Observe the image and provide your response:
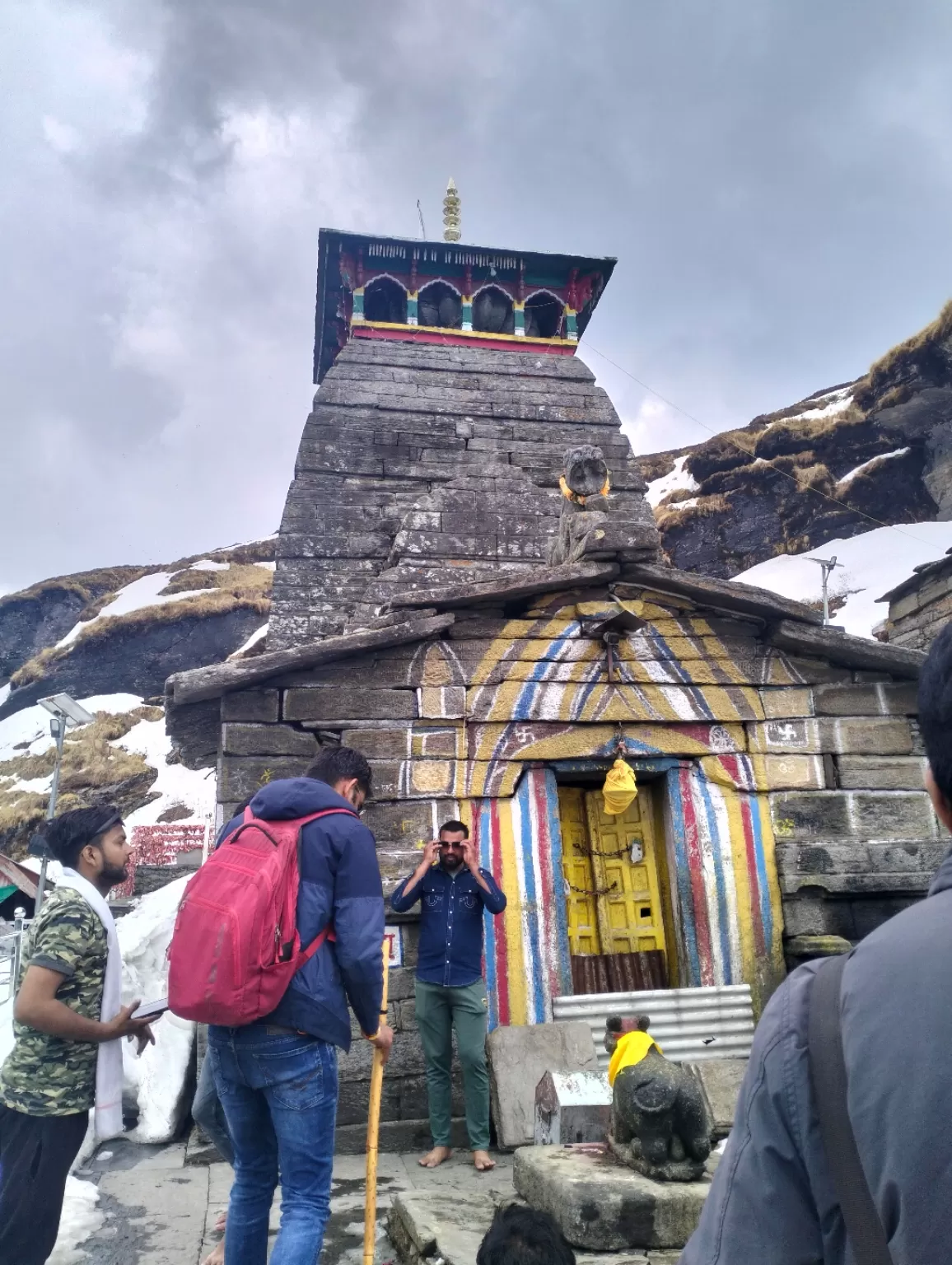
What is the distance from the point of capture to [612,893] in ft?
22.8

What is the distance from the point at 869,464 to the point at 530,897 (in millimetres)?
33137

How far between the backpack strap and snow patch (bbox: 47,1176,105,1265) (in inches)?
151

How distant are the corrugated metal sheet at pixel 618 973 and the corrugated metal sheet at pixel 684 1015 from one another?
1.40ft

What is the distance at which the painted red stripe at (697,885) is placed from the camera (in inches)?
255

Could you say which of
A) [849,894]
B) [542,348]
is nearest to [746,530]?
[542,348]

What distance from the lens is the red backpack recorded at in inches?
108

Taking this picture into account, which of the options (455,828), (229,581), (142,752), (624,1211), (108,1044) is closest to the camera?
(108,1044)

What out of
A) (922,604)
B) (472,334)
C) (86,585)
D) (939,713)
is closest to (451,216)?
(472,334)

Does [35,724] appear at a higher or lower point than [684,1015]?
higher

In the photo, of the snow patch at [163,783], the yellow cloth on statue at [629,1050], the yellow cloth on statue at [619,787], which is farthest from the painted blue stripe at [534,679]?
the snow patch at [163,783]

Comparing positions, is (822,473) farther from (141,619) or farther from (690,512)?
(141,619)

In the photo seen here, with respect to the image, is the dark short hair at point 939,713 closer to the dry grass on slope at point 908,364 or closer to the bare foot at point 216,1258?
the bare foot at point 216,1258

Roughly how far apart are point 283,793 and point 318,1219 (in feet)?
4.47

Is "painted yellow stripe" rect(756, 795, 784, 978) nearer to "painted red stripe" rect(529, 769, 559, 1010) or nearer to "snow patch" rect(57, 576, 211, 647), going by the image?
"painted red stripe" rect(529, 769, 559, 1010)
